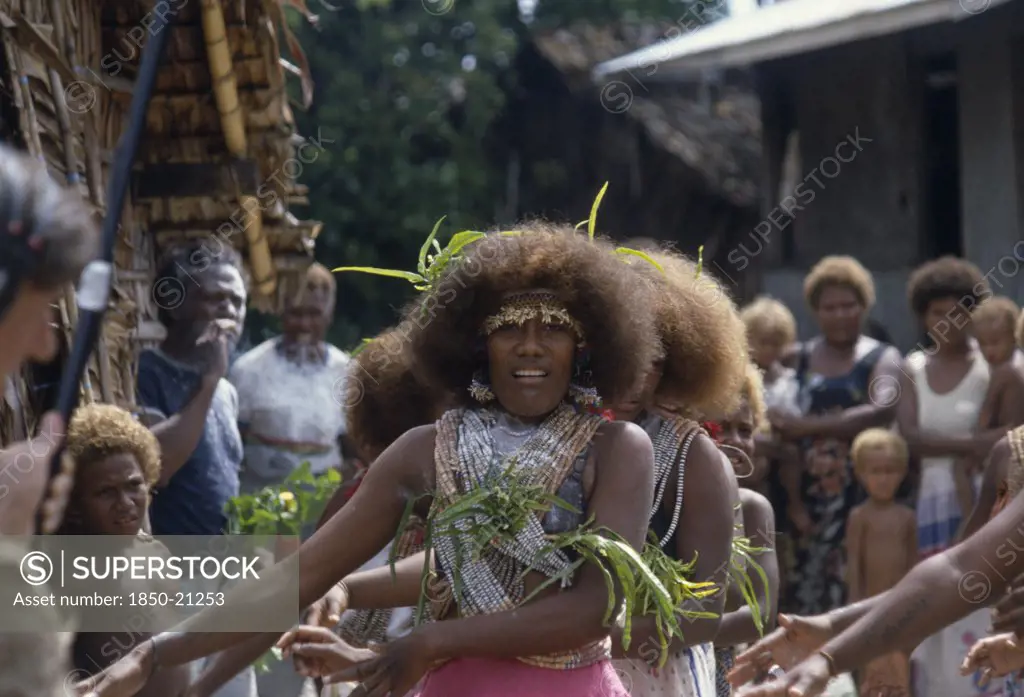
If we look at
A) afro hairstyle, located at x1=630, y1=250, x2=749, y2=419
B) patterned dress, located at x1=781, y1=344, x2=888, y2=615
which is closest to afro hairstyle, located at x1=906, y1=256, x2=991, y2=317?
patterned dress, located at x1=781, y1=344, x2=888, y2=615

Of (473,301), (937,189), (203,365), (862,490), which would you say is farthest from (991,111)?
(473,301)

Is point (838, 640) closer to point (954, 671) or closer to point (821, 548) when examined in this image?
point (954, 671)

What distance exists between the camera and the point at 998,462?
5.95 m

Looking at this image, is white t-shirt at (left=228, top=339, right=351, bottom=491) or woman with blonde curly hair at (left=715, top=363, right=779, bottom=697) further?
white t-shirt at (left=228, top=339, right=351, bottom=491)

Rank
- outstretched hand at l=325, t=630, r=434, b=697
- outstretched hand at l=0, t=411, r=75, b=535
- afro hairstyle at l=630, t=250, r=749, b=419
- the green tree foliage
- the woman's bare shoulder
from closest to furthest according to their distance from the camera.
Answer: outstretched hand at l=0, t=411, r=75, b=535 < outstretched hand at l=325, t=630, r=434, b=697 < afro hairstyle at l=630, t=250, r=749, b=419 < the woman's bare shoulder < the green tree foliage

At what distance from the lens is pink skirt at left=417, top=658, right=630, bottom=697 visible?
4.34m

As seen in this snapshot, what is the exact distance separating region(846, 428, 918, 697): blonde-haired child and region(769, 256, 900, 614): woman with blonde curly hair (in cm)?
31

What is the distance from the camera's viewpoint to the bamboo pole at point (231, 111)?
26.7 feet

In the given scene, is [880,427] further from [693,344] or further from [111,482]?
[111,482]

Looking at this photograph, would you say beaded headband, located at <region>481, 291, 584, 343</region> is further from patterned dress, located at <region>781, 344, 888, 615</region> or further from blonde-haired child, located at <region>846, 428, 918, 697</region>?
patterned dress, located at <region>781, 344, 888, 615</region>

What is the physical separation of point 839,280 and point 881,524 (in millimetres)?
1421

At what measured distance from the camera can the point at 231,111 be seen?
8.62 m

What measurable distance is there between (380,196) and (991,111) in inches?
288

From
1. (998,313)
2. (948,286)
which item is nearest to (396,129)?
(948,286)
